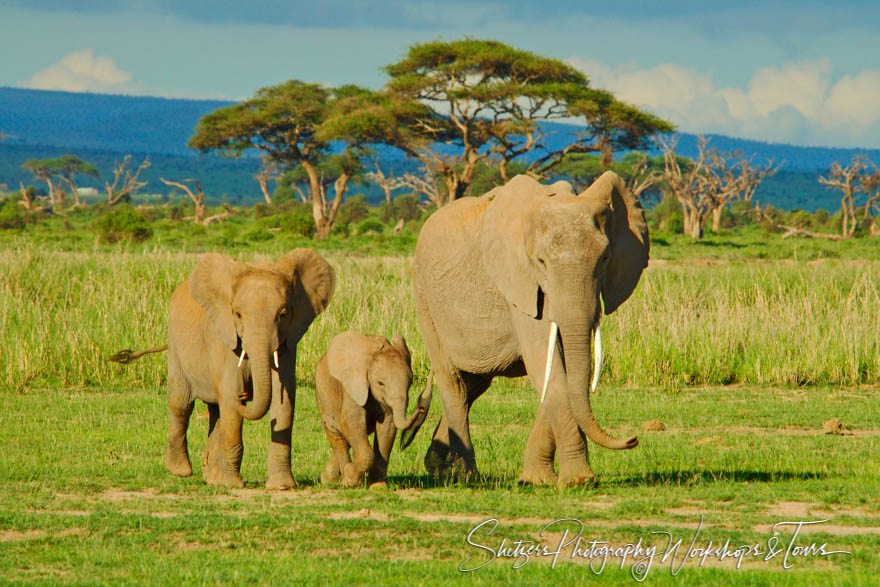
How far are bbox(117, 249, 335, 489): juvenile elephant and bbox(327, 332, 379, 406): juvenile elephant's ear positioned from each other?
0.24 metres

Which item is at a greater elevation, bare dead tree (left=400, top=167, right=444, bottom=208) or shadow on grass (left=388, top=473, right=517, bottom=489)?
bare dead tree (left=400, top=167, right=444, bottom=208)

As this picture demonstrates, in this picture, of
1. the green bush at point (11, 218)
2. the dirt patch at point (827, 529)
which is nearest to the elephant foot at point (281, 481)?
the dirt patch at point (827, 529)

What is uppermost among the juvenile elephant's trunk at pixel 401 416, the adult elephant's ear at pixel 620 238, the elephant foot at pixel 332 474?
the adult elephant's ear at pixel 620 238

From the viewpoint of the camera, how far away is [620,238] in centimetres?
754

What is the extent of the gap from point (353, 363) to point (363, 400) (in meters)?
0.24

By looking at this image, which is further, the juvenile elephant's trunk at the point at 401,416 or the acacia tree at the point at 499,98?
the acacia tree at the point at 499,98

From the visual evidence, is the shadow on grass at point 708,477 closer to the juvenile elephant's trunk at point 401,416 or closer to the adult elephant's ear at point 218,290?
the juvenile elephant's trunk at point 401,416

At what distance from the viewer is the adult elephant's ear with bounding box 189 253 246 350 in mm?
7590

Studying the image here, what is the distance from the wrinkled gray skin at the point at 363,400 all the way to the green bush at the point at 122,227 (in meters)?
29.1

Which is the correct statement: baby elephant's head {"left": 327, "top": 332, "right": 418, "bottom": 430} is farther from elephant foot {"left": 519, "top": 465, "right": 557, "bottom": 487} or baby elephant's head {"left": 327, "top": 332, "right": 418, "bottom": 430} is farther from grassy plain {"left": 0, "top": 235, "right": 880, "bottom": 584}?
elephant foot {"left": 519, "top": 465, "right": 557, "bottom": 487}

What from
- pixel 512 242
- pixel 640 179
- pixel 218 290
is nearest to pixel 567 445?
pixel 512 242

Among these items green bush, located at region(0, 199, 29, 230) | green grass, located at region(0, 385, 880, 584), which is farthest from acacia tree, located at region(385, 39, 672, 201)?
green grass, located at region(0, 385, 880, 584)

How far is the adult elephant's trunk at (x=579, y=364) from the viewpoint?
22.5ft

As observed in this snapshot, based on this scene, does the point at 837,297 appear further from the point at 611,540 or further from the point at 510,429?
the point at 611,540
